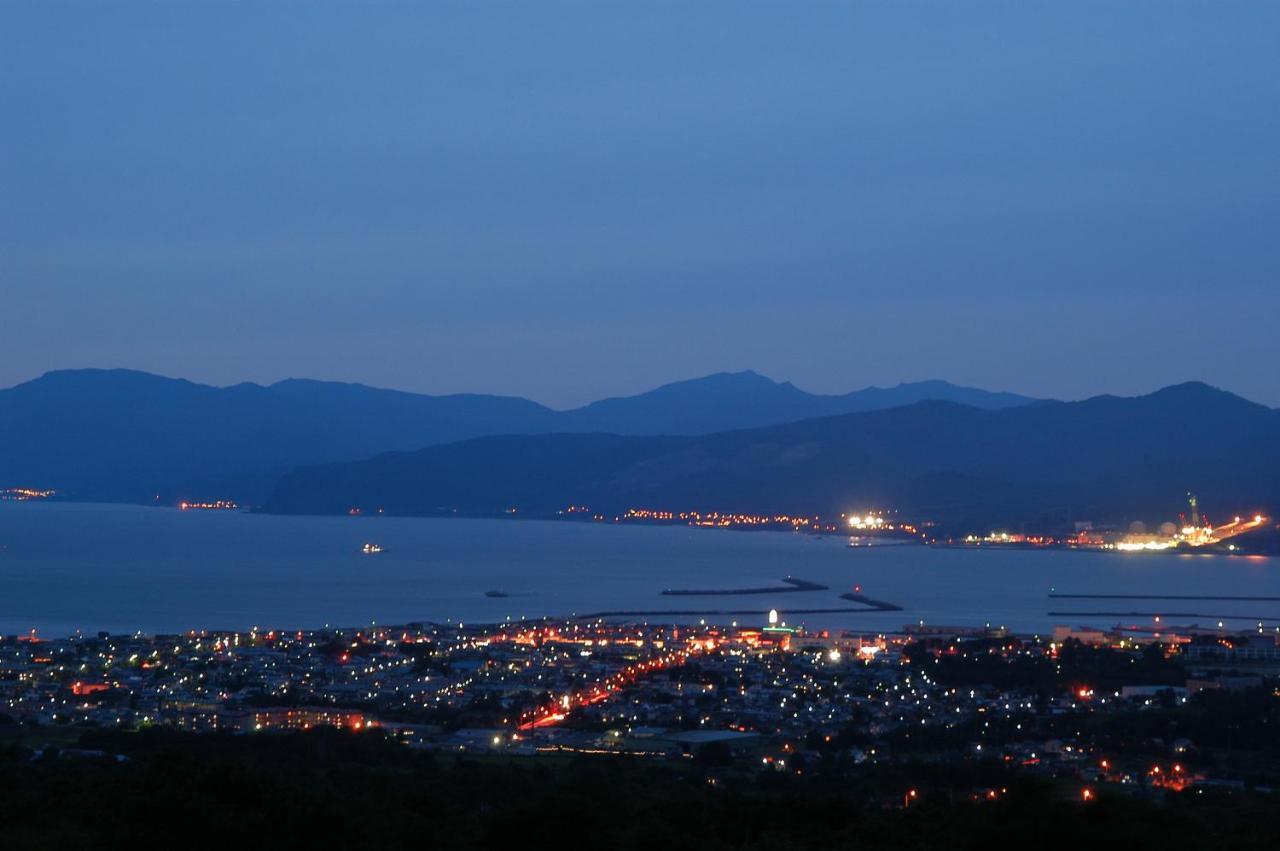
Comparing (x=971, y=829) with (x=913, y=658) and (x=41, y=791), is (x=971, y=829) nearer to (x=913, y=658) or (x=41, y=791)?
(x=41, y=791)

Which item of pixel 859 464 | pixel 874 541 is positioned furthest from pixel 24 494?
pixel 874 541

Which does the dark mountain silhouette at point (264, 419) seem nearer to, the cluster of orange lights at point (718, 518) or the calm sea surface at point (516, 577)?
the cluster of orange lights at point (718, 518)

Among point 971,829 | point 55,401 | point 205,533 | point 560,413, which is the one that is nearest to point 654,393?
point 560,413

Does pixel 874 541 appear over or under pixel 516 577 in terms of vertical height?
over

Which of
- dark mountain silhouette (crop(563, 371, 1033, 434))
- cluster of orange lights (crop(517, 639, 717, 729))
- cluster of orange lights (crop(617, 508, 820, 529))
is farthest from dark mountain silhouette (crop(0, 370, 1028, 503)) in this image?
cluster of orange lights (crop(517, 639, 717, 729))

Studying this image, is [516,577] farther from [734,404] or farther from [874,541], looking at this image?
[734,404]
